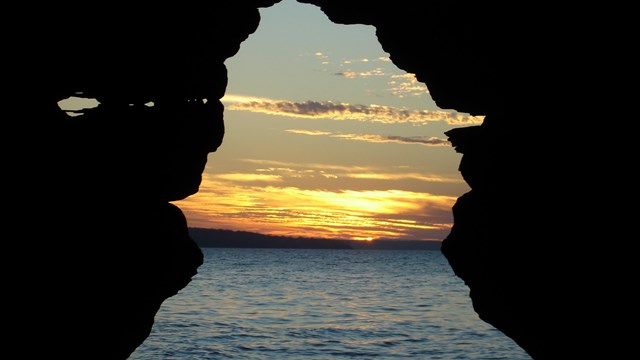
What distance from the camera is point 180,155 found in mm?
20016

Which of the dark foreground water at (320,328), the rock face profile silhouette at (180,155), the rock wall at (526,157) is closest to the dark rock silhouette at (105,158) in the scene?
the rock face profile silhouette at (180,155)

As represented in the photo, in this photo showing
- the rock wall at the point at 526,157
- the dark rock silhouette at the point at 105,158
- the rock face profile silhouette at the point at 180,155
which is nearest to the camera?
the rock wall at the point at 526,157

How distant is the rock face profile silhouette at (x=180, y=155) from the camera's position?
15.8 meters

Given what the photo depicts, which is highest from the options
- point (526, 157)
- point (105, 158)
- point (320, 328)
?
point (526, 157)

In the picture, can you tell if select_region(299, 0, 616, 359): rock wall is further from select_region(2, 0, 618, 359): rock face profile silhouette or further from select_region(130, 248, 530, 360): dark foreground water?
select_region(130, 248, 530, 360): dark foreground water

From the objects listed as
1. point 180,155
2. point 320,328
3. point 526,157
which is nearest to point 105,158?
point 180,155

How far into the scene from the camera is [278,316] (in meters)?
50.4

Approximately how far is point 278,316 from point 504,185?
1382 inches

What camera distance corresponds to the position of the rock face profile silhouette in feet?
51.7

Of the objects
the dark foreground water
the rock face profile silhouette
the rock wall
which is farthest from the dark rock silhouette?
the dark foreground water

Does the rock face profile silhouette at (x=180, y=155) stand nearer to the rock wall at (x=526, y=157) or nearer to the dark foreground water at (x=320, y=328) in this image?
the rock wall at (x=526, y=157)

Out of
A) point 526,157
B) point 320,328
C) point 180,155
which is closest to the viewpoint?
point 526,157

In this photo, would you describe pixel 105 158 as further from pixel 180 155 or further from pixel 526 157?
pixel 526 157

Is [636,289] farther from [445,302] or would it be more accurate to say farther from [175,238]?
[445,302]
